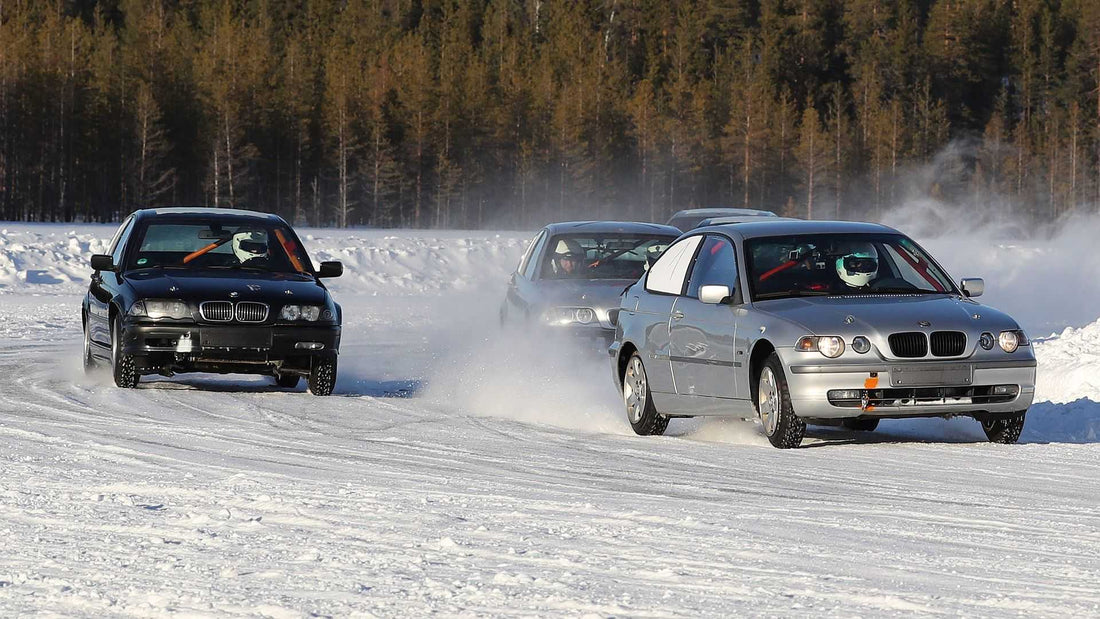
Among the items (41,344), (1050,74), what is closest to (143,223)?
(41,344)

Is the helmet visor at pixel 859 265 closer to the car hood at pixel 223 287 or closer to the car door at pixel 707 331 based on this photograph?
the car door at pixel 707 331

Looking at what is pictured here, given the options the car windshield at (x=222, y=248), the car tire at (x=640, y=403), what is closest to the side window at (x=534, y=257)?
the car windshield at (x=222, y=248)

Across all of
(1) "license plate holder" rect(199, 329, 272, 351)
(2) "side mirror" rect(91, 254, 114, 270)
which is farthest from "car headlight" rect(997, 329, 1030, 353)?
(2) "side mirror" rect(91, 254, 114, 270)

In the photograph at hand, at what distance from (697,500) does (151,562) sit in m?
2.73

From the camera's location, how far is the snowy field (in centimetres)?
543

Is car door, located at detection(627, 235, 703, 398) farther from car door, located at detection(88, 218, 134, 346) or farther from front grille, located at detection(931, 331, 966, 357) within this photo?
car door, located at detection(88, 218, 134, 346)

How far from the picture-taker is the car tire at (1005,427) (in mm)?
10141

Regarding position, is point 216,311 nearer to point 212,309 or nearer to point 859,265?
point 212,309

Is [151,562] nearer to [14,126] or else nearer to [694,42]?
[14,126]

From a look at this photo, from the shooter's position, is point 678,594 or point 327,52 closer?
point 678,594

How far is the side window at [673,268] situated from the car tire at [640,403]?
20.1 inches

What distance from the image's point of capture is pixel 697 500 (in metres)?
7.72

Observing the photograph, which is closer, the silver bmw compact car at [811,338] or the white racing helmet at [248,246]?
the silver bmw compact car at [811,338]

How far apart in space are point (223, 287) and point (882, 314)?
586 cm
